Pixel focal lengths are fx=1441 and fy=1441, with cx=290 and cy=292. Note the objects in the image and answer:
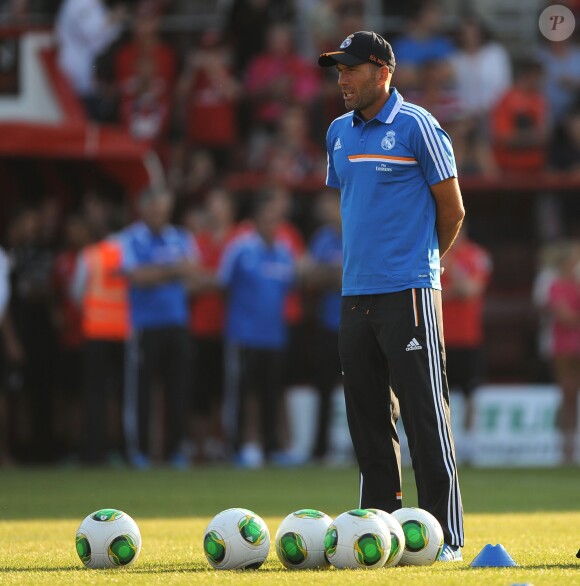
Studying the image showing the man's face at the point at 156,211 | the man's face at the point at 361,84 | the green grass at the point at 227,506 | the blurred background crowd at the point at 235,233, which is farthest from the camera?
the blurred background crowd at the point at 235,233

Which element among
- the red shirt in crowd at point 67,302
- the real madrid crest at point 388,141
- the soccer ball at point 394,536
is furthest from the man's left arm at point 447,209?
the red shirt in crowd at point 67,302

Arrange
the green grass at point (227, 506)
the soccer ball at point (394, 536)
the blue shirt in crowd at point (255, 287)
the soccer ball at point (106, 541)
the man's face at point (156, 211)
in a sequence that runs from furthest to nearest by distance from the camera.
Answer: the blue shirt in crowd at point (255, 287)
the man's face at point (156, 211)
the soccer ball at point (106, 541)
the soccer ball at point (394, 536)
the green grass at point (227, 506)

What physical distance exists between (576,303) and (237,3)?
682 centimetres

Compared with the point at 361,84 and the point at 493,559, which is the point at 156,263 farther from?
the point at 493,559

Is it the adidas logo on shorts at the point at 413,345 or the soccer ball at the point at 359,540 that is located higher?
the adidas logo on shorts at the point at 413,345

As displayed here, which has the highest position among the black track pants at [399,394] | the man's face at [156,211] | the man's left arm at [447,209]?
the man's face at [156,211]

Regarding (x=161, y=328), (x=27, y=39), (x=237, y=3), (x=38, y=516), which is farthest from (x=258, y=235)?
(x=38, y=516)

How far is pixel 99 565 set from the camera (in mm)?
7148

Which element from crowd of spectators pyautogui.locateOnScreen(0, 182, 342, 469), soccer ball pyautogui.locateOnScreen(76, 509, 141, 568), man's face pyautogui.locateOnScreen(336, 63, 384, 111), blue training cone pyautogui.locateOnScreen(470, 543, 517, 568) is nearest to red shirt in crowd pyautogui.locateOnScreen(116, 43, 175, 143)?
crowd of spectators pyautogui.locateOnScreen(0, 182, 342, 469)

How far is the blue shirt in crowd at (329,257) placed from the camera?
17.2 metres

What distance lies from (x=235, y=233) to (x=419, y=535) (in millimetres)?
11117

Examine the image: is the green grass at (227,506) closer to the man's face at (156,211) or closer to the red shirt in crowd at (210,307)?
the red shirt in crowd at (210,307)

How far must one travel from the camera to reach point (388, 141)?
752 centimetres

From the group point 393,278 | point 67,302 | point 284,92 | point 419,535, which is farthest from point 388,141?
point 284,92
